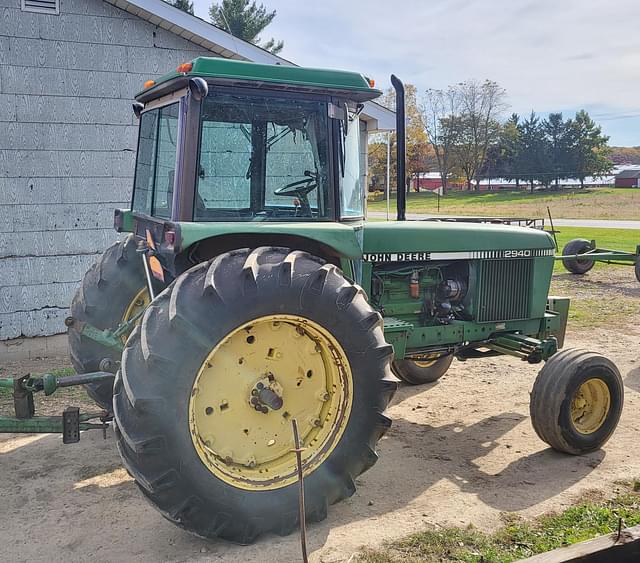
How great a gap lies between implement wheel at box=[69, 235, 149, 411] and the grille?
265 centimetres

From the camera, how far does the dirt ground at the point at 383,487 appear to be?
3604 mm

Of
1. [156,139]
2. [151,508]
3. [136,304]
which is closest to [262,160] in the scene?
[156,139]

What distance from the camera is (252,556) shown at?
3.50 meters

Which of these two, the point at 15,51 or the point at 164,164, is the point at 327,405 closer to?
the point at 164,164

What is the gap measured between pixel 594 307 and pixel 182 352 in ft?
27.6

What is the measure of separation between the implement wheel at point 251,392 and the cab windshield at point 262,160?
0.44m

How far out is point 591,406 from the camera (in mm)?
5027

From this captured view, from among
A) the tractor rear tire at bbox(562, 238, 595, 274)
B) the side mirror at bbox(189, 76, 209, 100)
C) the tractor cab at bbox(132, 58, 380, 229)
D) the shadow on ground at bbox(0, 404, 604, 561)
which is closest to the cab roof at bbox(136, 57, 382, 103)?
the tractor cab at bbox(132, 58, 380, 229)

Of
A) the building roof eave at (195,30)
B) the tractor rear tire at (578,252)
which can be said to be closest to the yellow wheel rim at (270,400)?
the building roof eave at (195,30)

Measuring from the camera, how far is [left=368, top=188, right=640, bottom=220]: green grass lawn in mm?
36375

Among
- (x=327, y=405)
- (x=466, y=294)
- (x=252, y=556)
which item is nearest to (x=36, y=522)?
(x=252, y=556)

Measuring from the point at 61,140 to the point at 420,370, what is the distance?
445cm

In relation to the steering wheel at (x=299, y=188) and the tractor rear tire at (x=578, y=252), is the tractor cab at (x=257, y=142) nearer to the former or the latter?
the steering wheel at (x=299, y=188)

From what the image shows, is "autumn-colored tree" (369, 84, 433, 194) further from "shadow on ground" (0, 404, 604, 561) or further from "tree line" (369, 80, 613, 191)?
"shadow on ground" (0, 404, 604, 561)
